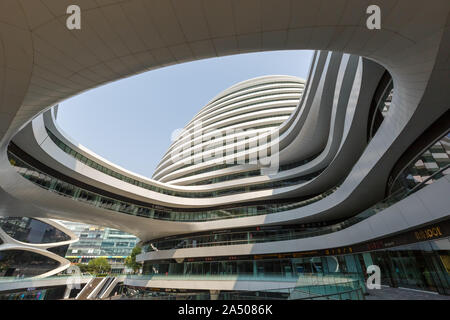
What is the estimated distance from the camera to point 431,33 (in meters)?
4.10

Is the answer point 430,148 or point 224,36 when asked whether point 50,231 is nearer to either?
point 224,36

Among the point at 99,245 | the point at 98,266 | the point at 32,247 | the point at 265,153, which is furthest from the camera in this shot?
the point at 99,245

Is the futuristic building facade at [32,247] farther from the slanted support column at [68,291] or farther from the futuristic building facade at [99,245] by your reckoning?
the futuristic building facade at [99,245]

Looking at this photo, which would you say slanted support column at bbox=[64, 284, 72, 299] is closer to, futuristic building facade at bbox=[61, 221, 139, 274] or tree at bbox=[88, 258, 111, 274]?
tree at bbox=[88, 258, 111, 274]

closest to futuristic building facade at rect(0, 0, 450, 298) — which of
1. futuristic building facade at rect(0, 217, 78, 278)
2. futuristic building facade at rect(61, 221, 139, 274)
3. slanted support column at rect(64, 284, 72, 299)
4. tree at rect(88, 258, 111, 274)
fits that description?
slanted support column at rect(64, 284, 72, 299)

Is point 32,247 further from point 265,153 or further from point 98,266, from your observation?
point 265,153

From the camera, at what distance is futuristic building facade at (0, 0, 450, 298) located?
12.0 feet

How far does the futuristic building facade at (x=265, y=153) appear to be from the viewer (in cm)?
366

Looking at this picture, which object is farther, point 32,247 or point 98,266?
point 98,266

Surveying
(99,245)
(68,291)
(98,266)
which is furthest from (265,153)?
(99,245)

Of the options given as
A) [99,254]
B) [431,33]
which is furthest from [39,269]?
[431,33]

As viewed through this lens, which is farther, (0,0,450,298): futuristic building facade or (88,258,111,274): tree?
(88,258,111,274): tree

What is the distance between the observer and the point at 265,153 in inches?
1079
